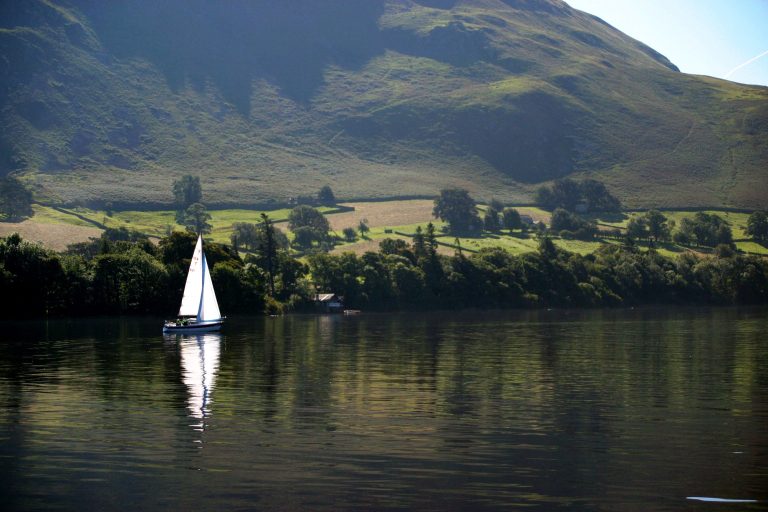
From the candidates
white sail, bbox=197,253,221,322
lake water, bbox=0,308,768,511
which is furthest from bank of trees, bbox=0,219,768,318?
lake water, bbox=0,308,768,511

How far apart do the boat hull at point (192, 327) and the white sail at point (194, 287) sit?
4.28 meters

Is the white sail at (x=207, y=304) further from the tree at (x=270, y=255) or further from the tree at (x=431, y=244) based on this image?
the tree at (x=431, y=244)

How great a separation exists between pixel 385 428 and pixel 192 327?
241 ft

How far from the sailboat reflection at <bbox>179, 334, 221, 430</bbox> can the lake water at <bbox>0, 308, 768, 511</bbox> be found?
29 cm

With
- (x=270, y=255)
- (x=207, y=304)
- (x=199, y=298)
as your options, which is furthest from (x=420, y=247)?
(x=207, y=304)

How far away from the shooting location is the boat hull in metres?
114

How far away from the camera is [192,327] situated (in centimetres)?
11456

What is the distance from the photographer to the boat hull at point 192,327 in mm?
113562

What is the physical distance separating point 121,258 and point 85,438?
351 feet

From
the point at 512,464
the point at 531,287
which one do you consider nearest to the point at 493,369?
the point at 512,464

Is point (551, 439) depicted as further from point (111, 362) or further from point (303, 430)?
point (111, 362)

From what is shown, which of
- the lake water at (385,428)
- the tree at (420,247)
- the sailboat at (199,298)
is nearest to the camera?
the lake water at (385,428)

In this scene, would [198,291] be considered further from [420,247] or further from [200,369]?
[420,247]

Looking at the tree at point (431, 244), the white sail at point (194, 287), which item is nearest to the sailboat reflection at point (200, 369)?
the white sail at point (194, 287)
